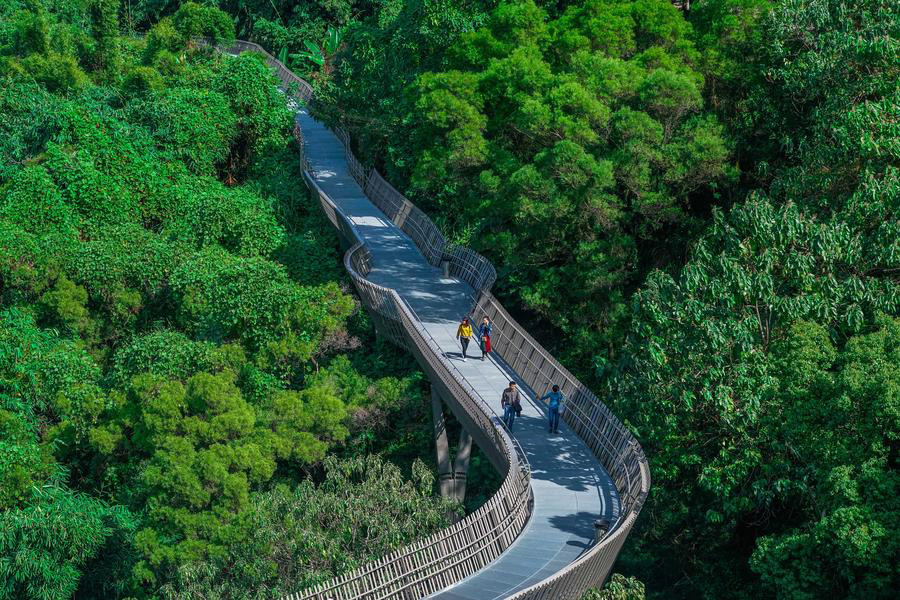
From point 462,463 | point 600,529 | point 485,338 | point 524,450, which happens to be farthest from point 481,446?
point 600,529

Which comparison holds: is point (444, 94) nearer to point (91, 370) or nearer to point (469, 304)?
point (469, 304)

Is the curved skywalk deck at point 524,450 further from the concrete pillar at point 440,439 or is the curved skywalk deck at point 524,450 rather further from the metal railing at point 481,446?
the concrete pillar at point 440,439

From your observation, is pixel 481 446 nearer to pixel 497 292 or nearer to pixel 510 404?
pixel 510 404

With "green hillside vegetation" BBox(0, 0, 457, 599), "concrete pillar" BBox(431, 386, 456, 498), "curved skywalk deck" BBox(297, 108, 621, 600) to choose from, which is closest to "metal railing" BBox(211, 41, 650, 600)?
"curved skywalk deck" BBox(297, 108, 621, 600)

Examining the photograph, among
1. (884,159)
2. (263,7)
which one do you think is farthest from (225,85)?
(884,159)

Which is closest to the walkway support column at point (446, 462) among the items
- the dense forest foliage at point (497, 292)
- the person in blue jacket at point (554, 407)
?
the dense forest foliage at point (497, 292)

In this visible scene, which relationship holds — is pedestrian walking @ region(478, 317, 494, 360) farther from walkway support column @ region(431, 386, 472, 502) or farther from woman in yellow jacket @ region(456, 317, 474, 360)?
walkway support column @ region(431, 386, 472, 502)
